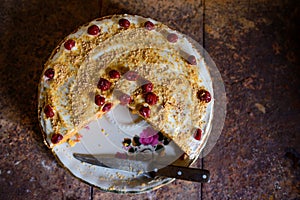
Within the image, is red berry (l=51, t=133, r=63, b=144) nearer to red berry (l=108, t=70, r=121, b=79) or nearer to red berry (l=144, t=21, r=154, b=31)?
red berry (l=108, t=70, r=121, b=79)

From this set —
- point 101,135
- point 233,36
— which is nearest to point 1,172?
point 101,135

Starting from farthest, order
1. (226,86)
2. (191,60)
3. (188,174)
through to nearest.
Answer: (226,86) < (191,60) < (188,174)

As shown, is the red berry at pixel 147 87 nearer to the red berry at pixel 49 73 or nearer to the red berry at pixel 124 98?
the red berry at pixel 124 98

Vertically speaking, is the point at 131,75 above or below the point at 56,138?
above

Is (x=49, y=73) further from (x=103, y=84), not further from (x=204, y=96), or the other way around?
(x=204, y=96)

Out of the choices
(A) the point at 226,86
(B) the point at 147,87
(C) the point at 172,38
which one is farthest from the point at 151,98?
(A) the point at 226,86

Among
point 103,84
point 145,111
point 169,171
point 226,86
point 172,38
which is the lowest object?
point 169,171

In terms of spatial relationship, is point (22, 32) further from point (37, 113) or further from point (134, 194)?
point (134, 194)

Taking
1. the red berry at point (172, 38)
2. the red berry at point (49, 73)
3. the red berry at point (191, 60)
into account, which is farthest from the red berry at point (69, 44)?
the red berry at point (191, 60)
